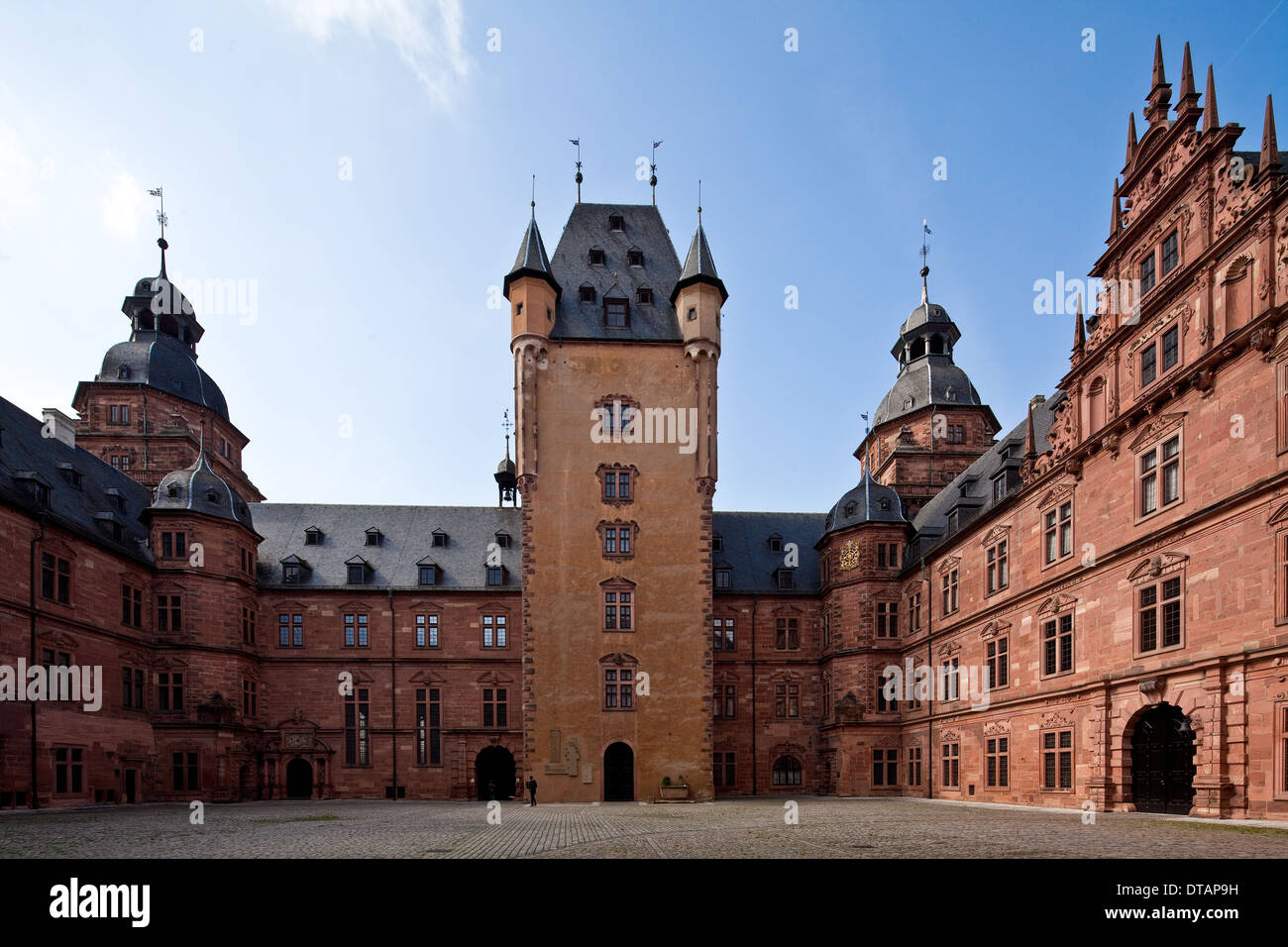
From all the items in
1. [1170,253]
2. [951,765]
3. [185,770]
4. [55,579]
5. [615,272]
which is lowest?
[185,770]

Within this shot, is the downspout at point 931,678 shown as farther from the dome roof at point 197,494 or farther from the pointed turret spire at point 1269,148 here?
the dome roof at point 197,494

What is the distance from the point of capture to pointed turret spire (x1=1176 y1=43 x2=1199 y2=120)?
21.7m

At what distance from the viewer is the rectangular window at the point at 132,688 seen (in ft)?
112

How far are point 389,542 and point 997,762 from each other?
2945 cm

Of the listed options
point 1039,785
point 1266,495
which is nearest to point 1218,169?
point 1266,495

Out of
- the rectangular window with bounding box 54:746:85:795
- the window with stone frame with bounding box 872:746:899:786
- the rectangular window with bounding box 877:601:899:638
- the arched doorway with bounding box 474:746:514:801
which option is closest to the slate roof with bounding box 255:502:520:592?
the arched doorway with bounding box 474:746:514:801

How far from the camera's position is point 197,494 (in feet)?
125

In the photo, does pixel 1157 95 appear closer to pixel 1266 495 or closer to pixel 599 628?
pixel 1266 495

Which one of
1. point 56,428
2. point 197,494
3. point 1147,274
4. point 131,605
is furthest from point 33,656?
point 1147,274

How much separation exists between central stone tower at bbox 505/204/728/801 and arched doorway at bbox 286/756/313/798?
11.5 metres

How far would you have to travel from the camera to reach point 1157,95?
23.1m

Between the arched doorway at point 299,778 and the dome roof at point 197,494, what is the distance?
1116 cm

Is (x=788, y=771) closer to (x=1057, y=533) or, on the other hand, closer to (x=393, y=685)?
(x=393, y=685)

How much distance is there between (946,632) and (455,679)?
21903 millimetres
